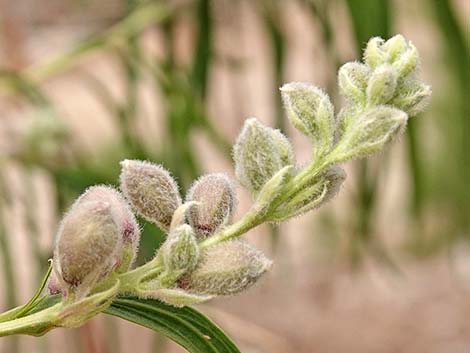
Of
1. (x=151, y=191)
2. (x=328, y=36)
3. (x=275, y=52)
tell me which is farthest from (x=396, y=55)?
(x=275, y=52)

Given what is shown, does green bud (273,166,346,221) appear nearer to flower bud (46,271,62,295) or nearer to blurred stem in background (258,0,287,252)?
flower bud (46,271,62,295)

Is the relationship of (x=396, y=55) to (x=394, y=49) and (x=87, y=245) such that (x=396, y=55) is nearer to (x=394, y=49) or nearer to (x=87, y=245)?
(x=394, y=49)

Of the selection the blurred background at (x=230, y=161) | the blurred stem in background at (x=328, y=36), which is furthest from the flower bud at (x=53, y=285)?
the blurred stem in background at (x=328, y=36)

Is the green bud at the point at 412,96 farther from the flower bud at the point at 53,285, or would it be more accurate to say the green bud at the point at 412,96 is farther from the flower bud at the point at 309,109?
the flower bud at the point at 53,285

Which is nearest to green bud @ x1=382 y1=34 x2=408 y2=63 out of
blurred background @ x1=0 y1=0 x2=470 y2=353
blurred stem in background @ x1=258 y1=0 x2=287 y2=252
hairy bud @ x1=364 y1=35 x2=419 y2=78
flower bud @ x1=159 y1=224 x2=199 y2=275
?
hairy bud @ x1=364 y1=35 x2=419 y2=78

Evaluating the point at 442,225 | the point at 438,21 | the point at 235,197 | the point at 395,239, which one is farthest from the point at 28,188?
the point at 395,239

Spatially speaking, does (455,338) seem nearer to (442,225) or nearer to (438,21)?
(442,225)
